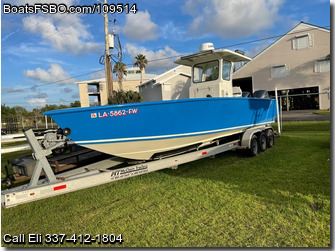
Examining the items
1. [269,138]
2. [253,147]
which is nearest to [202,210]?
[253,147]

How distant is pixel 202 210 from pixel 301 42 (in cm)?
2070

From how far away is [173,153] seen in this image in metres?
4.68

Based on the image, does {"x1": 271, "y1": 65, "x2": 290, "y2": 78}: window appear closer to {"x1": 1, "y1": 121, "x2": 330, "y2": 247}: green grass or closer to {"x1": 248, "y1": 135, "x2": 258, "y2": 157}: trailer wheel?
{"x1": 248, "y1": 135, "x2": 258, "y2": 157}: trailer wheel

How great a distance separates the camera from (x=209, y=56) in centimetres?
566

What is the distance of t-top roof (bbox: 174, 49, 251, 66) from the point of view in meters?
5.48

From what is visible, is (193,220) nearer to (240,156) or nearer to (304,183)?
(304,183)

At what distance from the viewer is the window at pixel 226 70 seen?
5824 mm

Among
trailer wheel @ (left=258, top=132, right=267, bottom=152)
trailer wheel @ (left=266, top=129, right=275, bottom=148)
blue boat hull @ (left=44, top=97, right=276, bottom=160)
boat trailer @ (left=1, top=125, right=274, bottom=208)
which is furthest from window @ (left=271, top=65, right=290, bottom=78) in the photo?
boat trailer @ (left=1, top=125, right=274, bottom=208)

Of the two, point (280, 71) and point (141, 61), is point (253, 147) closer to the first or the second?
point (280, 71)

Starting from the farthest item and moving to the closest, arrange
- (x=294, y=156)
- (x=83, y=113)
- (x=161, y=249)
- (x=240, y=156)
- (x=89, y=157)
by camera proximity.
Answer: (x=240, y=156)
(x=294, y=156)
(x=89, y=157)
(x=83, y=113)
(x=161, y=249)

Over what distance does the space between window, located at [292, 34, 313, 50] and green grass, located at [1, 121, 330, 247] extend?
57.9 feet

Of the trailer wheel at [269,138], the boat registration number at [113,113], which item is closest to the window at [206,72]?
the trailer wheel at [269,138]

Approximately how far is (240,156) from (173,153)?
7.69 feet

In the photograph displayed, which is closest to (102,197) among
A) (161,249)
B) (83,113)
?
(83,113)
